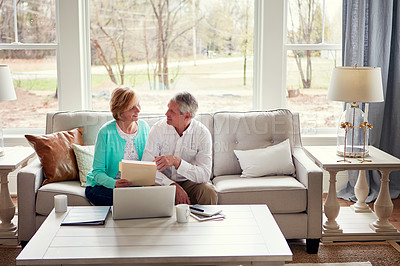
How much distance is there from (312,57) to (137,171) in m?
2.53

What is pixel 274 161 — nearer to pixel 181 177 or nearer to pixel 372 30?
pixel 181 177

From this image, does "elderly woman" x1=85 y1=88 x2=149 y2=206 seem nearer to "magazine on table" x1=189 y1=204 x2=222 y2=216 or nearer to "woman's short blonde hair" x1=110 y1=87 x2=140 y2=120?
"woman's short blonde hair" x1=110 y1=87 x2=140 y2=120

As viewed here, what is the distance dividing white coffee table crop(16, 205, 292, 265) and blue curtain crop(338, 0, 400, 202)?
2206 millimetres

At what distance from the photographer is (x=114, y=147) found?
3.44 meters

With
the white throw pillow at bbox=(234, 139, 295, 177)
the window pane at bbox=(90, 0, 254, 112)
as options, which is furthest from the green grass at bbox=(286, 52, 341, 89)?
the white throw pillow at bbox=(234, 139, 295, 177)

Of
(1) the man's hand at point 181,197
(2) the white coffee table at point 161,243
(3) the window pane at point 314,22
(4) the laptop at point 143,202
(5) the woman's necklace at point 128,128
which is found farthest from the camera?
(3) the window pane at point 314,22

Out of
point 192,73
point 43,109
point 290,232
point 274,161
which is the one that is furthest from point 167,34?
point 290,232

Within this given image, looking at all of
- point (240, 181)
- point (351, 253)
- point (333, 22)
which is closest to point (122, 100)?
point (240, 181)

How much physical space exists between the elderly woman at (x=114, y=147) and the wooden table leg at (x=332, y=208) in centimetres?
132

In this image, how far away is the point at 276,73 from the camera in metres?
4.68

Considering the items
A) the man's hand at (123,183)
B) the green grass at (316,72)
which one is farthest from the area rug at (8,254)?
the green grass at (316,72)

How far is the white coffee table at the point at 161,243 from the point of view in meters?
2.36

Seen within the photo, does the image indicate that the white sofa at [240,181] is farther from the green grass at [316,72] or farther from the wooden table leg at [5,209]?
the green grass at [316,72]

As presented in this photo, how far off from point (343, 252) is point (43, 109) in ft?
9.38
